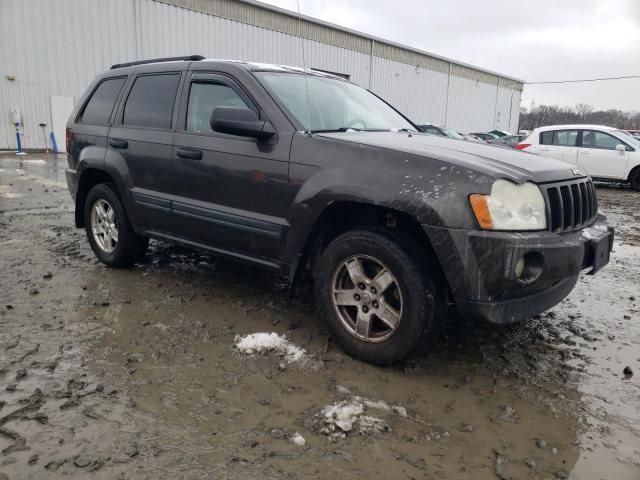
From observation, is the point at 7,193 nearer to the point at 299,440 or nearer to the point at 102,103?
the point at 102,103

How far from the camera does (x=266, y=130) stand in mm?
3275

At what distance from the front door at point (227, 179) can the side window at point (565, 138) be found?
1147 centimetres

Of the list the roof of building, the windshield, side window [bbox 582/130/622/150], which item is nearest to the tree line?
the roof of building

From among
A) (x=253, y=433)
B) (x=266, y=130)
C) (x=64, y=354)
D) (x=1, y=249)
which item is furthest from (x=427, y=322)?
(x=1, y=249)

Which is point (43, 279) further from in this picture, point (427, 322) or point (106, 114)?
point (427, 322)

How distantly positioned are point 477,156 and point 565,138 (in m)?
11.4

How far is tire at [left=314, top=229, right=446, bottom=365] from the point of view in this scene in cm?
278

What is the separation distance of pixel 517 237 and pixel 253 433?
5.30 ft

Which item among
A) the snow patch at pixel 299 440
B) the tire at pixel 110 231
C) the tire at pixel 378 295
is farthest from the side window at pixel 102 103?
the snow patch at pixel 299 440

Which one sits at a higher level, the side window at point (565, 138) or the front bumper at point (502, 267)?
the side window at point (565, 138)

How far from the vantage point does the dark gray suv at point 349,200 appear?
8.69ft

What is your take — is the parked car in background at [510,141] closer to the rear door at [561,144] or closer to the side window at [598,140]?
the rear door at [561,144]

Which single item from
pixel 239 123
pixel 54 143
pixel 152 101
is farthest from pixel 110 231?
pixel 54 143

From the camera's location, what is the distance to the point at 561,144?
42.2 feet
